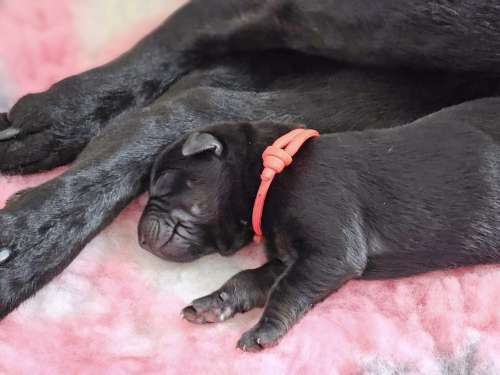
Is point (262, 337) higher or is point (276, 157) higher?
point (276, 157)

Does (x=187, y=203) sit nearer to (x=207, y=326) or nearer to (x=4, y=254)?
(x=207, y=326)

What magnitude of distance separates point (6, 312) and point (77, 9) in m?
0.99

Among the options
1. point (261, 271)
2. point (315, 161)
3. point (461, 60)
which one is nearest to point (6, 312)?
point (261, 271)

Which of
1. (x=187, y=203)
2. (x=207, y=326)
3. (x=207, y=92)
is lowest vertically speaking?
(x=207, y=326)

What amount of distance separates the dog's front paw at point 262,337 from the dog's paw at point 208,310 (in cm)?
8

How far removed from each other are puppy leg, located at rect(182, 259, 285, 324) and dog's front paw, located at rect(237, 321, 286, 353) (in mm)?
82

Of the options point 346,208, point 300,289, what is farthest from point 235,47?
point 300,289

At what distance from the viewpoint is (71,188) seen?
142cm

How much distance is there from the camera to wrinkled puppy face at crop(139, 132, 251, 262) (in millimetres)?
1469

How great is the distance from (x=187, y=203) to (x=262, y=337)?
0.32 m

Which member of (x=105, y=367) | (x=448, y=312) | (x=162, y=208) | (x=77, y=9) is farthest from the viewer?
(x=77, y=9)

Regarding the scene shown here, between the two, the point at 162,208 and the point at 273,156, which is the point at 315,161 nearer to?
the point at 273,156

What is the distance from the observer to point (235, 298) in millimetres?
1389

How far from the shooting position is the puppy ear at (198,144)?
4.60 ft
